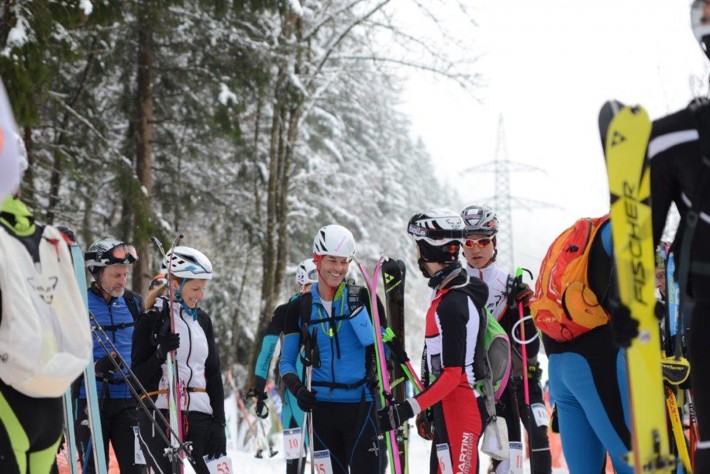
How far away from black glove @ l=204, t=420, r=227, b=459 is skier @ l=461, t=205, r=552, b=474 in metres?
2.24

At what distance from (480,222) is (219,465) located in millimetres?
2825

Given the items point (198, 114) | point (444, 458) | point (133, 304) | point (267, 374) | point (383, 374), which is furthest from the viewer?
point (198, 114)

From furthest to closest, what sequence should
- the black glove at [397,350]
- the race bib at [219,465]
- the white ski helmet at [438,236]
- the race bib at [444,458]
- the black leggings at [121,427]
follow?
the black leggings at [121,427] → the race bib at [219,465] → the black glove at [397,350] → the white ski helmet at [438,236] → the race bib at [444,458]

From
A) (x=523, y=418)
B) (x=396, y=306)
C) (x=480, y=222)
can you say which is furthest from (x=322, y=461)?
(x=480, y=222)

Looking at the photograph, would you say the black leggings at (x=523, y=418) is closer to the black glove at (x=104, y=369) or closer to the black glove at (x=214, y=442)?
the black glove at (x=214, y=442)

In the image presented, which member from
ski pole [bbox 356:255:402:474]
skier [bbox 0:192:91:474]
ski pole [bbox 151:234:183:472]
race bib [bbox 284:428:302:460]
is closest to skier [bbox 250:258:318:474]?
race bib [bbox 284:428:302:460]

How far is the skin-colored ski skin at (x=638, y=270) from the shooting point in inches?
111

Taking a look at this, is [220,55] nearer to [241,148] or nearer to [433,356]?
[241,148]

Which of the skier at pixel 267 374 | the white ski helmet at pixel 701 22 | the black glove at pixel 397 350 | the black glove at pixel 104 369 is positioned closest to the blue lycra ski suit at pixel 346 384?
the black glove at pixel 397 350

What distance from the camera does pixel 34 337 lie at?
10.00ft

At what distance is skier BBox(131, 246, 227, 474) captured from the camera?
251 inches

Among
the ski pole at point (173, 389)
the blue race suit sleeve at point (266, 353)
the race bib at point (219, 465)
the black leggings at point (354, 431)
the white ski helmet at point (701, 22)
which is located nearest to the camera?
the white ski helmet at point (701, 22)

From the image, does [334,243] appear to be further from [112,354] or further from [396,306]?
[112,354]

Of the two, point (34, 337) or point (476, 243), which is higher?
point (476, 243)
